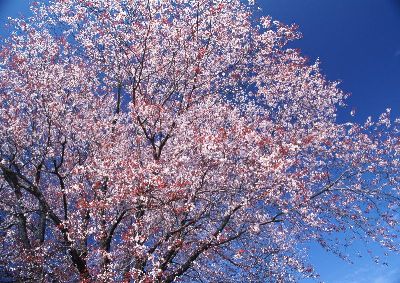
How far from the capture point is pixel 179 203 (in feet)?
41.7

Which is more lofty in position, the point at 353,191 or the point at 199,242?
the point at 353,191

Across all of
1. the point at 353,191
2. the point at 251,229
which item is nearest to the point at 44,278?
the point at 251,229

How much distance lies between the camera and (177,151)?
13891 mm

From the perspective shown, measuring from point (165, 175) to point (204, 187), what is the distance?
1.43 metres

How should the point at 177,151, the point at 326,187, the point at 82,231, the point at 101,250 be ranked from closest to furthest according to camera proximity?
1. the point at 101,250
2. the point at 82,231
3. the point at 177,151
4. the point at 326,187

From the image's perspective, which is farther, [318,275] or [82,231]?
[318,275]

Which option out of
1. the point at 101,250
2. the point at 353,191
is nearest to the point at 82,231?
the point at 101,250

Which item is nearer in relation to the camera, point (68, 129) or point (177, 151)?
point (177, 151)

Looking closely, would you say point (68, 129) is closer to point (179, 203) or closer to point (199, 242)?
point (179, 203)

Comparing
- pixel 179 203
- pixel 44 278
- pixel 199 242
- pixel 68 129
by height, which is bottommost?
pixel 44 278

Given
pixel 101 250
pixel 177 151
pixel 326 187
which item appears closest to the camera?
pixel 101 250

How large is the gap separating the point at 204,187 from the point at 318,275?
19.2 feet

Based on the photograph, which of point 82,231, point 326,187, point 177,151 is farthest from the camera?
point 326,187

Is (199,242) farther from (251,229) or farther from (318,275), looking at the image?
(318,275)
